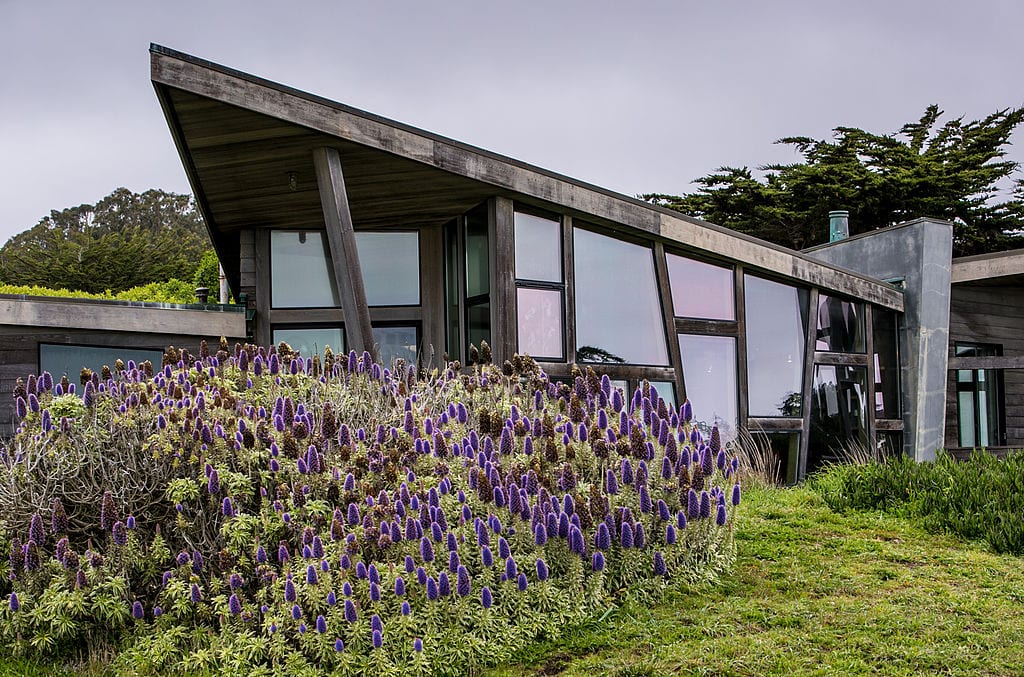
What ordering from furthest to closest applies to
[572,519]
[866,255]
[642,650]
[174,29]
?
[174,29] < [866,255] < [572,519] < [642,650]

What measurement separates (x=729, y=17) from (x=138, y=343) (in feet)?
32.6

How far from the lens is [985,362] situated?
13.3m

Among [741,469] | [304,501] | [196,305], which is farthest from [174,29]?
[304,501]

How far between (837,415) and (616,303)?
362cm

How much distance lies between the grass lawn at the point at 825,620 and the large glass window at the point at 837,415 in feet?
18.1

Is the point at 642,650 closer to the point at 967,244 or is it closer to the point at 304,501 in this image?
the point at 304,501

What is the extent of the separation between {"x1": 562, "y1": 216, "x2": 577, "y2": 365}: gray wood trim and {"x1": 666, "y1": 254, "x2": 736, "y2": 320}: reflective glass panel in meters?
1.34

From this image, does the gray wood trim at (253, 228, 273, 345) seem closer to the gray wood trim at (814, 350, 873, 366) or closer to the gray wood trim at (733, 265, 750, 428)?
the gray wood trim at (733, 265, 750, 428)

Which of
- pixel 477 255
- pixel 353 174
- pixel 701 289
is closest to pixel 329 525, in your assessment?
pixel 353 174

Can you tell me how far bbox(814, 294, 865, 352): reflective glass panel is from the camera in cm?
1158

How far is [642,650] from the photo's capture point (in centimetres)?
400

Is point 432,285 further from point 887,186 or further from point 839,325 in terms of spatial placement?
point 887,186

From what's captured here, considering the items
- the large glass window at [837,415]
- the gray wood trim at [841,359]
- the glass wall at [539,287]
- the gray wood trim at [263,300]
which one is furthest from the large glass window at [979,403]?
the gray wood trim at [263,300]

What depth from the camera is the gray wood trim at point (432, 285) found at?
36.5 ft
